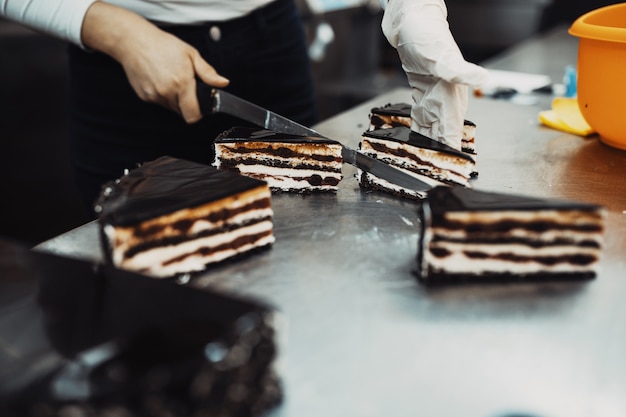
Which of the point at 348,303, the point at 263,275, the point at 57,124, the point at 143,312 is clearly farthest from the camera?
the point at 57,124

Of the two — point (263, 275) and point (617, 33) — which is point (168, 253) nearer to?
point (263, 275)

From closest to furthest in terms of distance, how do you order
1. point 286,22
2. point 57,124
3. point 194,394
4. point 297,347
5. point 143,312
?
point 194,394 → point 143,312 → point 297,347 → point 286,22 → point 57,124

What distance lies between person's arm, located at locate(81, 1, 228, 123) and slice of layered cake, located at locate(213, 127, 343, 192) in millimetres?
216

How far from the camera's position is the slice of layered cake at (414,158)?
205 centimetres

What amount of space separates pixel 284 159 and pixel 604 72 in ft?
4.16

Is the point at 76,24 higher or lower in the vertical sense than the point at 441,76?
higher

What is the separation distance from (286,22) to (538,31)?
4.30m

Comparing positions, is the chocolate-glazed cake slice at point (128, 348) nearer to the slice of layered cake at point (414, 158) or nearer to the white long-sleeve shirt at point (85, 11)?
the slice of layered cake at point (414, 158)

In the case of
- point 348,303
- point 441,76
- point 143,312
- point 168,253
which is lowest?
point 348,303

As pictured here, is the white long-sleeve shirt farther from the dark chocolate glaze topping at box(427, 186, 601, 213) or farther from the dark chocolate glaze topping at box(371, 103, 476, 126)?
the dark chocolate glaze topping at box(427, 186, 601, 213)

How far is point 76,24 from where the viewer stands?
2.19 metres

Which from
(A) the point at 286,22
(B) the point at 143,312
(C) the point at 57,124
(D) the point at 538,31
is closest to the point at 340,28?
(D) the point at 538,31

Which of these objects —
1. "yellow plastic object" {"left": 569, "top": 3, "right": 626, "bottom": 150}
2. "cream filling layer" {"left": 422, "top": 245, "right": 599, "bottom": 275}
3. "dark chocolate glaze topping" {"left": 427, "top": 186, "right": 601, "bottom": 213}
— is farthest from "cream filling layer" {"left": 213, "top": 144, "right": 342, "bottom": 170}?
"yellow plastic object" {"left": 569, "top": 3, "right": 626, "bottom": 150}

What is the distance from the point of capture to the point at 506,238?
1626 millimetres
